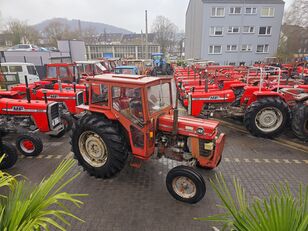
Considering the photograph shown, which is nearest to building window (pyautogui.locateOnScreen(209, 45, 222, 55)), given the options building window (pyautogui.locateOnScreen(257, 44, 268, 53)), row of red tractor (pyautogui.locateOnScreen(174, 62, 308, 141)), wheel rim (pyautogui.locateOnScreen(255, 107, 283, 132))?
building window (pyautogui.locateOnScreen(257, 44, 268, 53))

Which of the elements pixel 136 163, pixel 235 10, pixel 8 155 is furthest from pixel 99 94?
pixel 235 10

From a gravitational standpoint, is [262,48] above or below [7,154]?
above

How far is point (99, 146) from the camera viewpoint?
4.00 metres

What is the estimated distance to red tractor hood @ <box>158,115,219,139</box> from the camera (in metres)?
3.56

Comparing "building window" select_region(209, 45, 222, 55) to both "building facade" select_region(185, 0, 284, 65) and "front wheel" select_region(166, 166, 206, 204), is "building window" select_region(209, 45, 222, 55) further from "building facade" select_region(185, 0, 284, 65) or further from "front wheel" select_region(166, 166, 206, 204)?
"front wheel" select_region(166, 166, 206, 204)

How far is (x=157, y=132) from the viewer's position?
3.90 m

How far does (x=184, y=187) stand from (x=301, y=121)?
4044 millimetres

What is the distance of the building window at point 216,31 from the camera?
25.7m

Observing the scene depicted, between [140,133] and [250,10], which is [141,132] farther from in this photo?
[250,10]

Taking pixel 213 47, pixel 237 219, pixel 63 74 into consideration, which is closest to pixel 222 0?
pixel 213 47

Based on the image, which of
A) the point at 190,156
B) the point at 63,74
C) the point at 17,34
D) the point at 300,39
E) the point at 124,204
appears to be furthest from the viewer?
the point at 17,34

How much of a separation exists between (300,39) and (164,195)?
3565 centimetres

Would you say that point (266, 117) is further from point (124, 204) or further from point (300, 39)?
point (300, 39)

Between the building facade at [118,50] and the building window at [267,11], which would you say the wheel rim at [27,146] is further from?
the building facade at [118,50]
